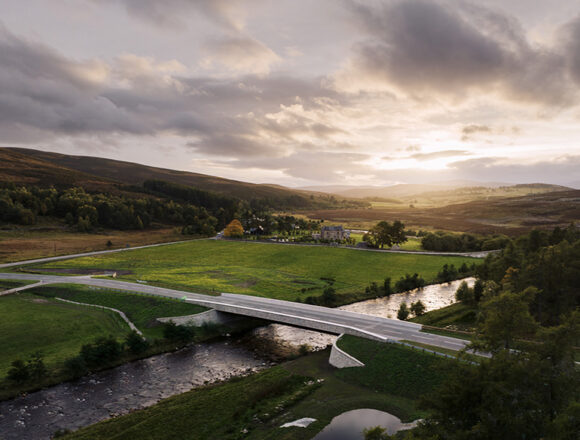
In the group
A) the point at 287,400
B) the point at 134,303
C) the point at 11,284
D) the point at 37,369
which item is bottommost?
the point at 11,284

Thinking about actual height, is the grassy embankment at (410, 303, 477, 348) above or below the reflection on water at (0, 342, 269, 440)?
above

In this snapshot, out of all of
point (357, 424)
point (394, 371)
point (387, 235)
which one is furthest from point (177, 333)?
point (387, 235)

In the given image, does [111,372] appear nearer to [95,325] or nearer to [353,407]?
[95,325]

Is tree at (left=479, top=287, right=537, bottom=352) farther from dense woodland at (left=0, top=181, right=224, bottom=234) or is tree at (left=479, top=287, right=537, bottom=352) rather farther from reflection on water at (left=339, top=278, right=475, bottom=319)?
dense woodland at (left=0, top=181, right=224, bottom=234)

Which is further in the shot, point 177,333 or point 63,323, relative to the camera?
point 63,323

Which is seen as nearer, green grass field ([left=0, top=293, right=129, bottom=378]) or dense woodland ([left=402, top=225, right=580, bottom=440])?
dense woodland ([left=402, top=225, right=580, bottom=440])

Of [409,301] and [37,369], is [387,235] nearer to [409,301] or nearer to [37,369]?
[409,301]

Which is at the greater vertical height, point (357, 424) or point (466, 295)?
point (466, 295)

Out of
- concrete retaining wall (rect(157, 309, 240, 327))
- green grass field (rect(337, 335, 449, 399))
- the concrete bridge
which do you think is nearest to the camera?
green grass field (rect(337, 335, 449, 399))

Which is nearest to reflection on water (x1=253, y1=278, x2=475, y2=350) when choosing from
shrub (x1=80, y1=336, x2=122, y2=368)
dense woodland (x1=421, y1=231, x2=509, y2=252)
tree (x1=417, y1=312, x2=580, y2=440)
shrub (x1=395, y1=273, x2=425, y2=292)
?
shrub (x1=395, y1=273, x2=425, y2=292)

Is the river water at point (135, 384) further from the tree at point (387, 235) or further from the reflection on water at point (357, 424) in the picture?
the tree at point (387, 235)
